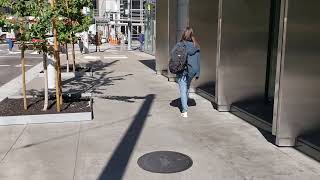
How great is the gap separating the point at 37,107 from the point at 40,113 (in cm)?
68

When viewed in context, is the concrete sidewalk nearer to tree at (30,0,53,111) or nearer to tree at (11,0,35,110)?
tree at (30,0,53,111)

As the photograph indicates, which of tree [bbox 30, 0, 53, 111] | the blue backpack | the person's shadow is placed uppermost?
tree [bbox 30, 0, 53, 111]

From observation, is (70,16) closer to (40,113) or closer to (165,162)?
(40,113)

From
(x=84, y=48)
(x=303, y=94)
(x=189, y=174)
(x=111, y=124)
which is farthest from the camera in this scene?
(x=84, y=48)

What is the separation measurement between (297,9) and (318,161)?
2.22 m

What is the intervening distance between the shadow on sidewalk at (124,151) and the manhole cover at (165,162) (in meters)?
0.27

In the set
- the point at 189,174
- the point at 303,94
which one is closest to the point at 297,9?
the point at 303,94

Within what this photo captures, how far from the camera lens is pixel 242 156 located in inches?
219

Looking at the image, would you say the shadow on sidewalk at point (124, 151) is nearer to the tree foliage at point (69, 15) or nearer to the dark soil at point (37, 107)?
the dark soil at point (37, 107)

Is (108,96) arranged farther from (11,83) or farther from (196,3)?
(11,83)

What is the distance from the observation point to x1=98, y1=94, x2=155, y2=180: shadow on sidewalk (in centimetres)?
487

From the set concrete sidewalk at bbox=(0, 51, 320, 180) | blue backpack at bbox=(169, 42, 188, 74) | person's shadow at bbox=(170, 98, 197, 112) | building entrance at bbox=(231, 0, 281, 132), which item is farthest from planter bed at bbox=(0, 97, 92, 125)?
building entrance at bbox=(231, 0, 281, 132)

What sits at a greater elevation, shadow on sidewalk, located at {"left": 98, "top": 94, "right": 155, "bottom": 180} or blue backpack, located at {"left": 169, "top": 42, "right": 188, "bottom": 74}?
blue backpack, located at {"left": 169, "top": 42, "right": 188, "bottom": 74}

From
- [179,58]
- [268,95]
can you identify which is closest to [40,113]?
[179,58]
